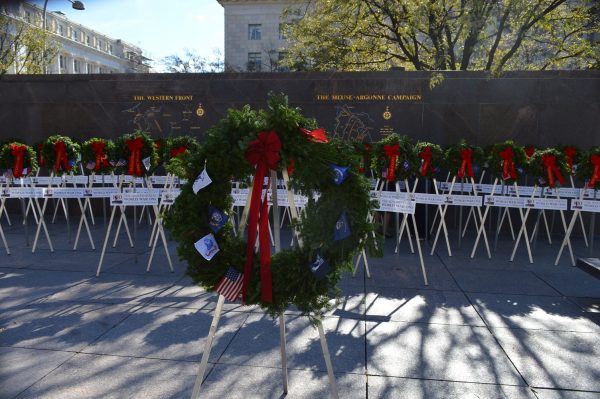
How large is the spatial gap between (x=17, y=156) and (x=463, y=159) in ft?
24.5

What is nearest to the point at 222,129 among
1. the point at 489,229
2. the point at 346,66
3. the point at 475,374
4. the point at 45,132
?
the point at 475,374

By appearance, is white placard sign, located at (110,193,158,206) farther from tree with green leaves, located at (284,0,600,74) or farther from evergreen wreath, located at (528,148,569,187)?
tree with green leaves, located at (284,0,600,74)

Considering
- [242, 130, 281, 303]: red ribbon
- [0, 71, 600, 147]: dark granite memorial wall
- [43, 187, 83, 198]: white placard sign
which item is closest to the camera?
[242, 130, 281, 303]: red ribbon

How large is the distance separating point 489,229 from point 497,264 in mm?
3002

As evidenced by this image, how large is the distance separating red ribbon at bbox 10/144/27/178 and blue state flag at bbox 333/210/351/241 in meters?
7.16

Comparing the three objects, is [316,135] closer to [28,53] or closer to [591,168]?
[591,168]

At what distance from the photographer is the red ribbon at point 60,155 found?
26.8ft

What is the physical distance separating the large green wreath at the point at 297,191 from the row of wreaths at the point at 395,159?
415 cm

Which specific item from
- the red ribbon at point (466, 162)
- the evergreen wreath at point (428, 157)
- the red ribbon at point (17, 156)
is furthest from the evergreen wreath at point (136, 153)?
the red ribbon at point (466, 162)

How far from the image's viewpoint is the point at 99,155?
779 cm

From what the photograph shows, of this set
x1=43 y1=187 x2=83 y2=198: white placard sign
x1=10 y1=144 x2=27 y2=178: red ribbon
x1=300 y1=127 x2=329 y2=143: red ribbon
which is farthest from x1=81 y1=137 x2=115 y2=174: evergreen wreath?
x1=300 y1=127 x2=329 y2=143: red ribbon

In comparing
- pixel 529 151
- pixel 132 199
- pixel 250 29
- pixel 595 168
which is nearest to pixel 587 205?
pixel 595 168

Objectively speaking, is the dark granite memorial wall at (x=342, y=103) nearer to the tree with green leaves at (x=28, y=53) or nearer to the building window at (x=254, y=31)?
the tree with green leaves at (x=28, y=53)

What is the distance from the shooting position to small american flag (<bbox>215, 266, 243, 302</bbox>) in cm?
319
